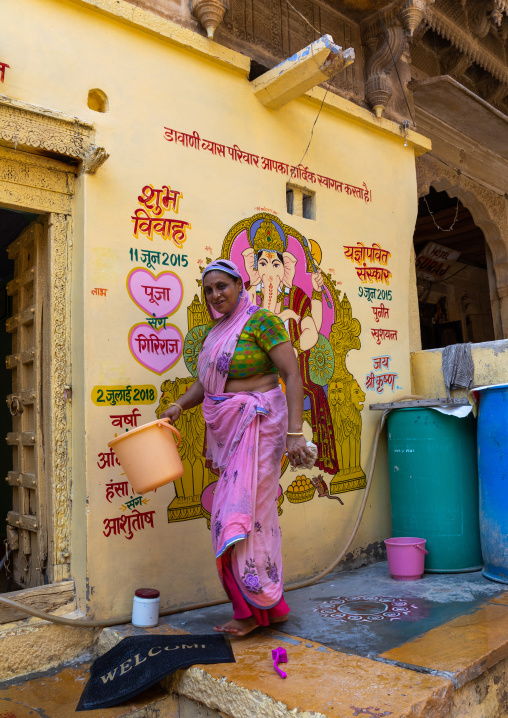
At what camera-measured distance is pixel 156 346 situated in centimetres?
319

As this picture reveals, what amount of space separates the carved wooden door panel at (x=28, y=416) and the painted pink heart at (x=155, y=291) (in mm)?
475

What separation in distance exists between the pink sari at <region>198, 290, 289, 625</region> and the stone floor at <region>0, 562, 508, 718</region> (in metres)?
0.29

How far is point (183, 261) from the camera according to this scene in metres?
3.33

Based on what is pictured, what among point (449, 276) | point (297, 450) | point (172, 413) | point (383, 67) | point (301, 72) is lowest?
point (297, 450)

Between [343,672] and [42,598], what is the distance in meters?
1.41

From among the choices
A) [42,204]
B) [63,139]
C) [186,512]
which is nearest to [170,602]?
[186,512]

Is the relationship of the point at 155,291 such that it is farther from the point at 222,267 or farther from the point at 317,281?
the point at 317,281

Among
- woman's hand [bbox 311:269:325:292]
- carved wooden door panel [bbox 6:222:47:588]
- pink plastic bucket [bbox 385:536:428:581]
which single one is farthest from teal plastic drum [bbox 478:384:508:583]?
carved wooden door panel [bbox 6:222:47:588]

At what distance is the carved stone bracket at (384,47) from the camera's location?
4.53 metres

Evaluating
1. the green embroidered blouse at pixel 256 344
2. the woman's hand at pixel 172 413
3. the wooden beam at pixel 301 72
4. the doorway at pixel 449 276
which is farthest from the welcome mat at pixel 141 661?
the doorway at pixel 449 276

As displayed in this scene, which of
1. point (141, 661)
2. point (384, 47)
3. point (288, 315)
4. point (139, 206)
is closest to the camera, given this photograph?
point (141, 661)

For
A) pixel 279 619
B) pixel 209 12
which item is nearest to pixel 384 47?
pixel 209 12

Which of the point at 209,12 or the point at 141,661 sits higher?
the point at 209,12

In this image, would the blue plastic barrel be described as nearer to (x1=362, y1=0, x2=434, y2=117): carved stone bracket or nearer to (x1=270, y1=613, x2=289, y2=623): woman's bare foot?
(x1=270, y1=613, x2=289, y2=623): woman's bare foot
